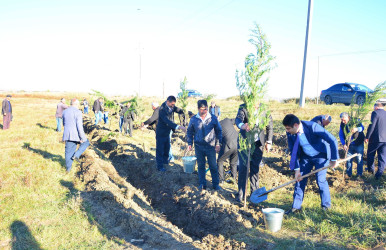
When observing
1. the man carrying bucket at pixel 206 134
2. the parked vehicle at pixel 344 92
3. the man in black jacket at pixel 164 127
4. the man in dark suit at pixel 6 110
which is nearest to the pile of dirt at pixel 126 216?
the man in black jacket at pixel 164 127

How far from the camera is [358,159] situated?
6918 mm

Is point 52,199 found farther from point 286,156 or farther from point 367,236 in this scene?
point 286,156

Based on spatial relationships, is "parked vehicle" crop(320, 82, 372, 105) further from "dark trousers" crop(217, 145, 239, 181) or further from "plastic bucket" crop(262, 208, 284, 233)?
"plastic bucket" crop(262, 208, 284, 233)

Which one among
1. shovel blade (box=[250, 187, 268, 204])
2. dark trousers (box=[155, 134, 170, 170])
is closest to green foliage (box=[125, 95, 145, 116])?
dark trousers (box=[155, 134, 170, 170])

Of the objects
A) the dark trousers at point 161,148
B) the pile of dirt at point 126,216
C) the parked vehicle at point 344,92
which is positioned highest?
the parked vehicle at point 344,92

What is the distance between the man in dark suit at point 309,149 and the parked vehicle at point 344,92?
A: 1229 cm

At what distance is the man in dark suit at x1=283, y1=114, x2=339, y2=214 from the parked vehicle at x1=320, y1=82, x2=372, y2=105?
1229 centimetres

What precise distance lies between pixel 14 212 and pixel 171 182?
339 centimetres

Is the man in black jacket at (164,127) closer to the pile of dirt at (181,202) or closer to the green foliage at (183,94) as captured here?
the pile of dirt at (181,202)

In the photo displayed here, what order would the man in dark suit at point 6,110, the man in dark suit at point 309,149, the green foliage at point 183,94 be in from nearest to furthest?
the man in dark suit at point 309,149 → the green foliage at point 183,94 → the man in dark suit at point 6,110

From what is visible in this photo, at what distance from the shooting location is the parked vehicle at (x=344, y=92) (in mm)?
15014

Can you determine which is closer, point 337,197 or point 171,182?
point 337,197

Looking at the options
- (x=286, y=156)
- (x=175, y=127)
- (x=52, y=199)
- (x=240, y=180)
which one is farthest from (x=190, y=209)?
(x=286, y=156)

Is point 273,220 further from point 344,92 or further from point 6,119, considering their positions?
point 6,119
